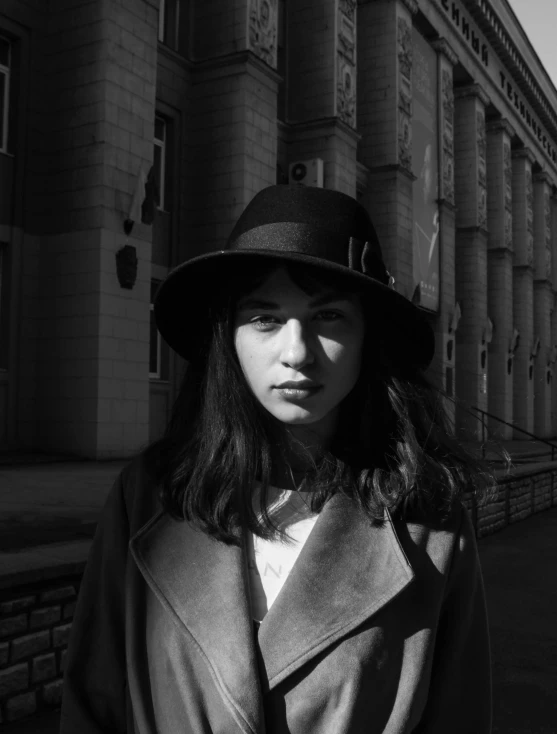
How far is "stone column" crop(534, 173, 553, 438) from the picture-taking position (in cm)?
3534

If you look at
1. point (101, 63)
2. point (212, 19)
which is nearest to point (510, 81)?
point (212, 19)

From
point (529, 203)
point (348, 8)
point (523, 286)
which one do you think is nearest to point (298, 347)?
point (348, 8)

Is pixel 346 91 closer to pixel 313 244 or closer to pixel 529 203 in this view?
pixel 529 203

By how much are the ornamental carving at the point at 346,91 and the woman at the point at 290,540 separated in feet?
58.8

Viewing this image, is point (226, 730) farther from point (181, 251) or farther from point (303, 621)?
point (181, 251)

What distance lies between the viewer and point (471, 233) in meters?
28.1

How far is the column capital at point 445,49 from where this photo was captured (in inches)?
988

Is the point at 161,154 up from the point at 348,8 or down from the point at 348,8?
down

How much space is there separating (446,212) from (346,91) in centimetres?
782

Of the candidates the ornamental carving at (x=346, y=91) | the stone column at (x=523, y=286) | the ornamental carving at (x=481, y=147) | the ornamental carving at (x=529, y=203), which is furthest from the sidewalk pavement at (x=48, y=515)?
the ornamental carving at (x=529, y=203)

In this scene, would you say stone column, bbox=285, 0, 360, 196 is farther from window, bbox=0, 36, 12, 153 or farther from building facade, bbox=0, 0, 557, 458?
window, bbox=0, 36, 12, 153

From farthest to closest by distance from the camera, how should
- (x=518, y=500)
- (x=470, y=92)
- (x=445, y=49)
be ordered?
(x=470, y=92) < (x=445, y=49) < (x=518, y=500)

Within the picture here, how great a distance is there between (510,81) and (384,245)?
51.9 ft

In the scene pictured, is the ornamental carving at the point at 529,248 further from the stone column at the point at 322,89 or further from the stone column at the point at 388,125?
the stone column at the point at 322,89
